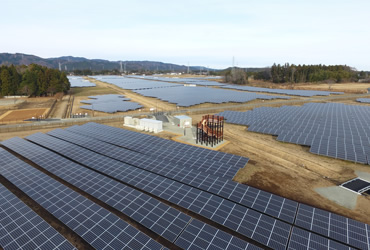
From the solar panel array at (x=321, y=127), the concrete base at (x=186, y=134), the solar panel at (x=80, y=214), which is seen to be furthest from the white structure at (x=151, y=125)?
the solar panel at (x=80, y=214)

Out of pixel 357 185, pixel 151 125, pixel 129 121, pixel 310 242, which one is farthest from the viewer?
pixel 129 121

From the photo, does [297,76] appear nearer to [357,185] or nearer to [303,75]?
[303,75]

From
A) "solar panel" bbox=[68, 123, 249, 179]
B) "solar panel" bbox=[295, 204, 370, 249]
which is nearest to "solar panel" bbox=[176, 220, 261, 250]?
"solar panel" bbox=[295, 204, 370, 249]

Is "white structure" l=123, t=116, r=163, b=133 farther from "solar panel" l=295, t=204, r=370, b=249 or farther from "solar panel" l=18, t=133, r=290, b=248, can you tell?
"solar panel" l=295, t=204, r=370, b=249

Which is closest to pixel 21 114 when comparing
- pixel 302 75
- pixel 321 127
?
pixel 321 127

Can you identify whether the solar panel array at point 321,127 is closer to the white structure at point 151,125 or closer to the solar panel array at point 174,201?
the solar panel array at point 174,201
